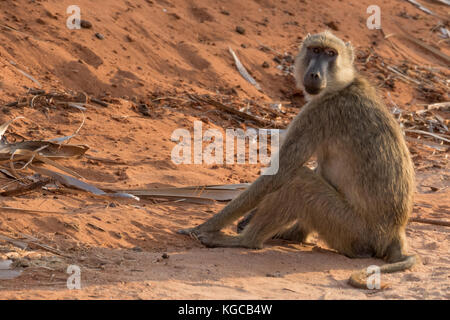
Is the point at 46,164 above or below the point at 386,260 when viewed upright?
above

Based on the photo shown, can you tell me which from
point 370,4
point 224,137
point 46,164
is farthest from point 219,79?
point 370,4

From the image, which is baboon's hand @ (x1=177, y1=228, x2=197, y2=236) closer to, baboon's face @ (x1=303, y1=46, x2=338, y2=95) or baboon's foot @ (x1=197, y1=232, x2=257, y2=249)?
baboon's foot @ (x1=197, y1=232, x2=257, y2=249)

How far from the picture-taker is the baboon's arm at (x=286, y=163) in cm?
612

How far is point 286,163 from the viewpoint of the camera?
20.1ft

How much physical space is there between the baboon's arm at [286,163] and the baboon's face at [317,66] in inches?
9.0

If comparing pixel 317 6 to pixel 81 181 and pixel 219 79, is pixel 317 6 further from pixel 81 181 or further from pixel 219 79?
pixel 81 181

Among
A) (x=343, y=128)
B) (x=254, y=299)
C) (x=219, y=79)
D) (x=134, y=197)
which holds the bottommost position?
(x=254, y=299)

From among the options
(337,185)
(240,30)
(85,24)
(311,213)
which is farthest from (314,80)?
(240,30)

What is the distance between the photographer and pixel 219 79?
38.4 feet

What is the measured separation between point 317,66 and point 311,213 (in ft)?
4.62

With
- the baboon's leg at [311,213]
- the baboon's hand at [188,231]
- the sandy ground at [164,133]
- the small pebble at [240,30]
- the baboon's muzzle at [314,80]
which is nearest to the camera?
the sandy ground at [164,133]

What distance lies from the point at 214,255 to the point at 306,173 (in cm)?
112

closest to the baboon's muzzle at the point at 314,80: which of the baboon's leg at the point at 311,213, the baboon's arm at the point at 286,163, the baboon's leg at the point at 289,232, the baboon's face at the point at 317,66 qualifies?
the baboon's face at the point at 317,66

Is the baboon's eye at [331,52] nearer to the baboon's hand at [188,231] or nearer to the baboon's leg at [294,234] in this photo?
the baboon's leg at [294,234]
